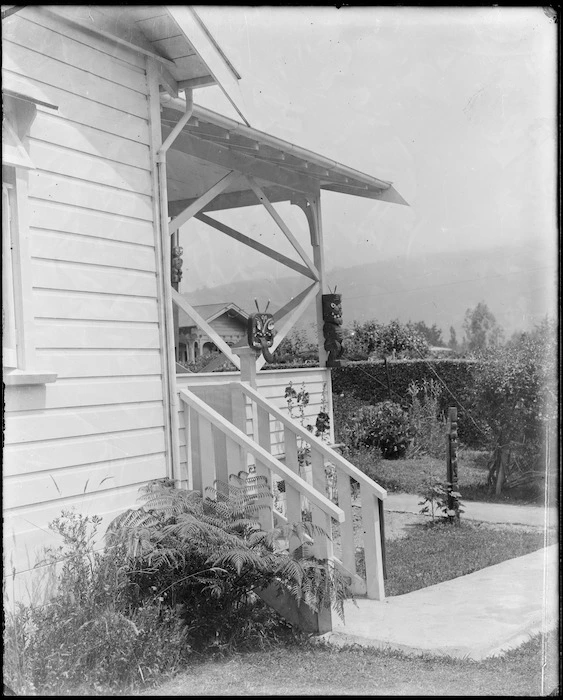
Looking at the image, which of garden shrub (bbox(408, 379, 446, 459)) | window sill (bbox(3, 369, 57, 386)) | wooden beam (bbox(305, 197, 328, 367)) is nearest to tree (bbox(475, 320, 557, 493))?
garden shrub (bbox(408, 379, 446, 459))

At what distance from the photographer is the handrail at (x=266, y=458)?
4.37m

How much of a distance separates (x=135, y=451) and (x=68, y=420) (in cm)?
64

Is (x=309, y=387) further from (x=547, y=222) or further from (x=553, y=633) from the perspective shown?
(x=553, y=633)

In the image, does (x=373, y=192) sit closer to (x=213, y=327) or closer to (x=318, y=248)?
(x=318, y=248)

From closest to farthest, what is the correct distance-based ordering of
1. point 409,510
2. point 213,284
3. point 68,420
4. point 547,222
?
point 68,420
point 547,222
point 213,284
point 409,510

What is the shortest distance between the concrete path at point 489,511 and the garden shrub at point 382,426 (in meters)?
0.68

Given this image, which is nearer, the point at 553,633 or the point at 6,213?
the point at 6,213

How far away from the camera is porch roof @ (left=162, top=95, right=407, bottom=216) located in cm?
573

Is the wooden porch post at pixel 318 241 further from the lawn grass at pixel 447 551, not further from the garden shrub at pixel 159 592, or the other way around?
the garden shrub at pixel 159 592

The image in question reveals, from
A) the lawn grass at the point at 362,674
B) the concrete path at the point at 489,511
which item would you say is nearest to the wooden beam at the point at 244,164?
the concrete path at the point at 489,511

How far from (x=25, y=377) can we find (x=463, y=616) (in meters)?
3.02

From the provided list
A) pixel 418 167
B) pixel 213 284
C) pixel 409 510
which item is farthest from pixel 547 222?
pixel 409 510

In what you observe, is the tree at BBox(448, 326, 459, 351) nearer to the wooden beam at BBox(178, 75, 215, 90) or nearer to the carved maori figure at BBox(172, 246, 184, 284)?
the carved maori figure at BBox(172, 246, 184, 284)

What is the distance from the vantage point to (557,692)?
3408 mm
